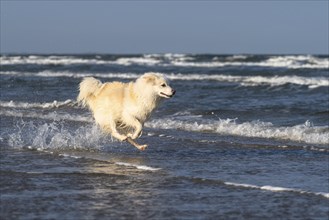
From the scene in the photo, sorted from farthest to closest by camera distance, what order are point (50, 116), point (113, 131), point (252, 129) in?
1. point (50, 116)
2. point (252, 129)
3. point (113, 131)

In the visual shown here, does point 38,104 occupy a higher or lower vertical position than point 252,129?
lower

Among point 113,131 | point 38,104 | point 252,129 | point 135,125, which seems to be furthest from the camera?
point 38,104

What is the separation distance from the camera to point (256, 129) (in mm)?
13398

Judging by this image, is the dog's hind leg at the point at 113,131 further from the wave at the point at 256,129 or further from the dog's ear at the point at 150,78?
the wave at the point at 256,129

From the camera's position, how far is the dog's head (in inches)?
391

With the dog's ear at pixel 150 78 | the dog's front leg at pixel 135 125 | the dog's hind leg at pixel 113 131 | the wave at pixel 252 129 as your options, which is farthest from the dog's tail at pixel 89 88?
the wave at pixel 252 129

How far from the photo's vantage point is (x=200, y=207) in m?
6.23

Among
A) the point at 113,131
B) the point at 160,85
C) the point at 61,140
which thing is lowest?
the point at 61,140

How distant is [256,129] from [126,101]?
381 centimetres

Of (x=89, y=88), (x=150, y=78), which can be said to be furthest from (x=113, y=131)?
(x=150, y=78)

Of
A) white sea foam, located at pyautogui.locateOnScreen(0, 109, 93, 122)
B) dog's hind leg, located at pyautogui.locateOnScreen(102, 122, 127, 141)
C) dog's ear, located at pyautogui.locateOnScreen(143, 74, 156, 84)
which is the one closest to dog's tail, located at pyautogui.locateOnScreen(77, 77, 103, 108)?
dog's hind leg, located at pyautogui.locateOnScreen(102, 122, 127, 141)

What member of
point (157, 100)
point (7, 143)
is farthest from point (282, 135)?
point (7, 143)

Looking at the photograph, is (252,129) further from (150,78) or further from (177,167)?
(177,167)

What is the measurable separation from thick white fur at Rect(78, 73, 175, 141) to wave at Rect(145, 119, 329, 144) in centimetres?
313
